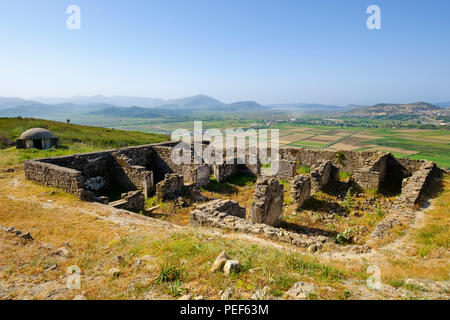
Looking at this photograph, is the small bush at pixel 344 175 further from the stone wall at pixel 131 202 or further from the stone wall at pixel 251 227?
the stone wall at pixel 131 202

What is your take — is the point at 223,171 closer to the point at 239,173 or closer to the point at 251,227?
the point at 239,173

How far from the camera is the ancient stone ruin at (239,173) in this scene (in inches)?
348

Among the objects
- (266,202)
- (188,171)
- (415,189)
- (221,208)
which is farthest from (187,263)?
(188,171)

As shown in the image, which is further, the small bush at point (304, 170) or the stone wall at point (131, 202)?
the small bush at point (304, 170)

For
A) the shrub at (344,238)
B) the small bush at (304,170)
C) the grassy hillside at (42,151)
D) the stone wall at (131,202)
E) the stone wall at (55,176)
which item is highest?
the grassy hillside at (42,151)

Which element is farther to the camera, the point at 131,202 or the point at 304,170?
the point at 304,170

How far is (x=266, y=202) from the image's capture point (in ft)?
32.2

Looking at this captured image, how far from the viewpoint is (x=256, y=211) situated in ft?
31.8

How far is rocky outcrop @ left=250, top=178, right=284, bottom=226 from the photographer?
9.67 meters

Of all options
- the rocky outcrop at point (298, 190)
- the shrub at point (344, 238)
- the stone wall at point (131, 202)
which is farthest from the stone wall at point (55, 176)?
the shrub at point (344, 238)

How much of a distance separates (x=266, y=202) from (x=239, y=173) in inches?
340

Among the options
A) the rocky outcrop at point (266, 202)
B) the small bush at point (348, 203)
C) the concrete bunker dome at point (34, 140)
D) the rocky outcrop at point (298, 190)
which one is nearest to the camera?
the rocky outcrop at point (266, 202)
